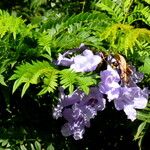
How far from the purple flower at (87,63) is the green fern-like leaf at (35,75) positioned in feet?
0.25

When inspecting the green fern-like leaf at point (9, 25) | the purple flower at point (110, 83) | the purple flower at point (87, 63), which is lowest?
the purple flower at point (110, 83)

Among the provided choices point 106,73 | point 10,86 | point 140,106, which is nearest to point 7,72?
point 10,86

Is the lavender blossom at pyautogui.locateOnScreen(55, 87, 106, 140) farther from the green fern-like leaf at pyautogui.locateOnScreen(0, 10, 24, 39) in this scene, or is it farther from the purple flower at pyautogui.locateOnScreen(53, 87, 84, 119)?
the green fern-like leaf at pyautogui.locateOnScreen(0, 10, 24, 39)

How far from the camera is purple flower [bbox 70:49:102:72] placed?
170cm

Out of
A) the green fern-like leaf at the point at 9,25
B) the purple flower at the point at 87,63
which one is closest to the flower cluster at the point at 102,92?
the purple flower at the point at 87,63

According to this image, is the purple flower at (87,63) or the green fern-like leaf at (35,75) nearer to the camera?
the green fern-like leaf at (35,75)

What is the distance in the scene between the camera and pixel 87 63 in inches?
66.9

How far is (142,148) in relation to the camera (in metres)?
2.05

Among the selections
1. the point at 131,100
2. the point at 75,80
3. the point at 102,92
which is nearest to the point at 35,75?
the point at 75,80

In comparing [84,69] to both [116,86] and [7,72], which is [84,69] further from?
[7,72]

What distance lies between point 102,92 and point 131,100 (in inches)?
4.7

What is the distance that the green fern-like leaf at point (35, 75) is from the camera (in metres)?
1.59

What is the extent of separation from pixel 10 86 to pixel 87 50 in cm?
32

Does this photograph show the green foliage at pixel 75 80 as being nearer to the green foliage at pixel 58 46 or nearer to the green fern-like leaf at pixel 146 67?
the green foliage at pixel 58 46
